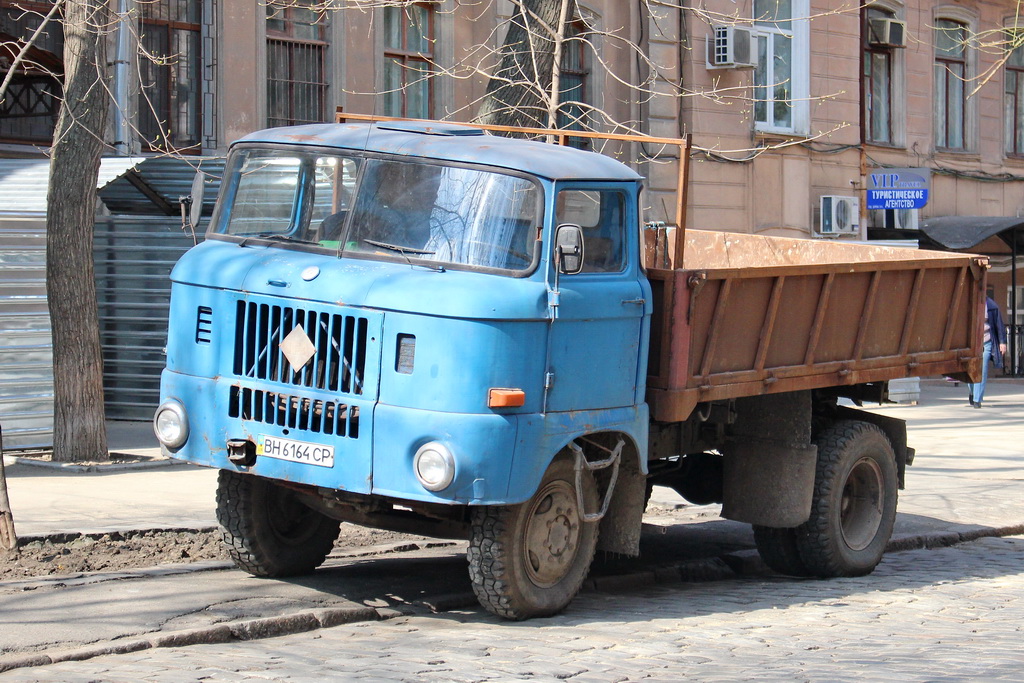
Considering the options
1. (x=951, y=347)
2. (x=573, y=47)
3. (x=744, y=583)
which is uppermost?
(x=573, y=47)

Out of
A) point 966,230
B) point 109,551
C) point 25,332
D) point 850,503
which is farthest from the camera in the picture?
point 966,230

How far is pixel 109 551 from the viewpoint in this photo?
8375 millimetres

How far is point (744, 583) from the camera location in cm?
903

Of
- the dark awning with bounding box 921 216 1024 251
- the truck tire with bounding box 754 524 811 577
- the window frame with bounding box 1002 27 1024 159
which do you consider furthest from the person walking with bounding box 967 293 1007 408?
the truck tire with bounding box 754 524 811 577

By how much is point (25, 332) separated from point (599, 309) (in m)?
7.96

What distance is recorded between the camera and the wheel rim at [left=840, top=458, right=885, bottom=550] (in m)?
9.38

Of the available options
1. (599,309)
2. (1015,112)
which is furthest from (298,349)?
(1015,112)

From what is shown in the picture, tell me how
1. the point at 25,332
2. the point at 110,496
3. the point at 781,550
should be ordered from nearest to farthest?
1. the point at 781,550
2. the point at 110,496
3. the point at 25,332

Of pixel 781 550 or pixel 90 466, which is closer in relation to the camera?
pixel 781 550

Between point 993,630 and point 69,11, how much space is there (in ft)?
28.8

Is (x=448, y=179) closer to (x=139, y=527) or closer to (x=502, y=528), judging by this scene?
(x=502, y=528)

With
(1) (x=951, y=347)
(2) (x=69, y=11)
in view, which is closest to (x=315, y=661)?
(1) (x=951, y=347)

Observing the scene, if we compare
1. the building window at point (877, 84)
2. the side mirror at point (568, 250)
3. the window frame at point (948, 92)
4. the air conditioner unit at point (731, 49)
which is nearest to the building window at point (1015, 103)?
the window frame at point (948, 92)

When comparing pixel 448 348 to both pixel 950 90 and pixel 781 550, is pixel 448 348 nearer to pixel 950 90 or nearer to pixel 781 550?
pixel 781 550
